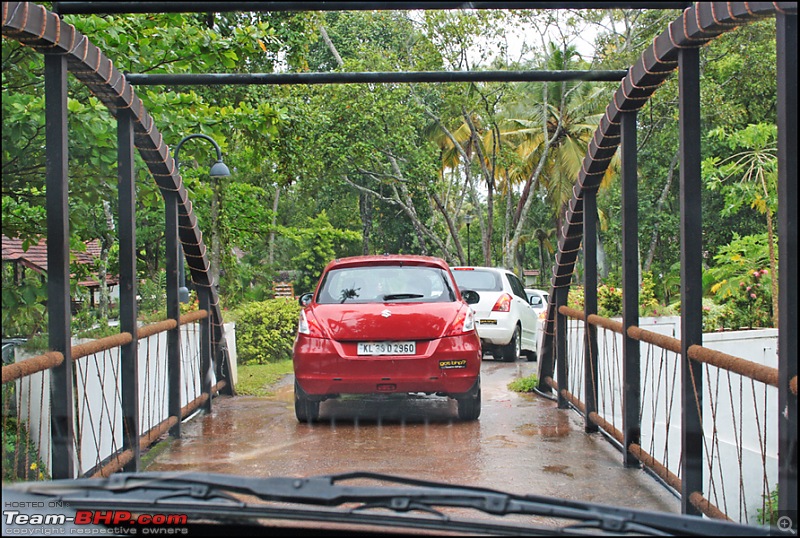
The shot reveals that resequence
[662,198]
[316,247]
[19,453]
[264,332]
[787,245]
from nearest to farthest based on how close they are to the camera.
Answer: [787,245], [19,453], [264,332], [662,198], [316,247]

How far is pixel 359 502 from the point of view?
254 centimetres

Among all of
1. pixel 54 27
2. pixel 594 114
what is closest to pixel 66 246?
pixel 54 27

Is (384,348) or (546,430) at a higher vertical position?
(384,348)

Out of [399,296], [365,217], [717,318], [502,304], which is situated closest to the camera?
[399,296]

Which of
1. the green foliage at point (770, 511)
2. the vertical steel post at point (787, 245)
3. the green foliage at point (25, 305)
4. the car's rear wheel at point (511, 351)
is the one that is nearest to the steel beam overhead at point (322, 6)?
the vertical steel post at point (787, 245)

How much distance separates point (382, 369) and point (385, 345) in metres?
0.22

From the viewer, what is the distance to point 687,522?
7.91ft

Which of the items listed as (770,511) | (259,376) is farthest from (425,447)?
(259,376)

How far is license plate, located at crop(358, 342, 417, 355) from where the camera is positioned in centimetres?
841

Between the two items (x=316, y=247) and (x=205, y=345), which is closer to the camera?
(x=205, y=345)

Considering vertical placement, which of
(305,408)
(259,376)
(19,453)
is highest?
A: (19,453)

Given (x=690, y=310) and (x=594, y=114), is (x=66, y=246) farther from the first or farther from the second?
(x=594, y=114)

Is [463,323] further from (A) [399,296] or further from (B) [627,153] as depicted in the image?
(B) [627,153]

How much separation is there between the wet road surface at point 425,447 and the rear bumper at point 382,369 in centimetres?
43
